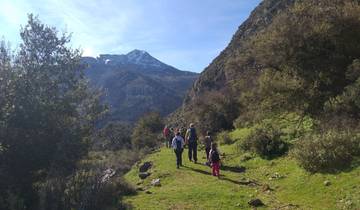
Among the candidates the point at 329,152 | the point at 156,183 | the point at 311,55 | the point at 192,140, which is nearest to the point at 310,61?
the point at 311,55

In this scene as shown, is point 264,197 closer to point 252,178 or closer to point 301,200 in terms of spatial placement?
point 301,200

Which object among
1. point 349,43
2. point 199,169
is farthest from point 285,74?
point 199,169

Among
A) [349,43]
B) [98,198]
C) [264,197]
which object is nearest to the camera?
[98,198]

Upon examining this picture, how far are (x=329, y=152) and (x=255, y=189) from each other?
306cm

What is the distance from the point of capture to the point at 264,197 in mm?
17469

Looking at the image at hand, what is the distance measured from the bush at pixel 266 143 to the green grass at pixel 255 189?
574mm

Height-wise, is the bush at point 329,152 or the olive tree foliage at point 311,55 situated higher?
the olive tree foliage at point 311,55

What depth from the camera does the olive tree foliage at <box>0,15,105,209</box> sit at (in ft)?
55.6

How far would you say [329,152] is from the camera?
61.0ft

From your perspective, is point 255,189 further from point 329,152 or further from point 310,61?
point 310,61

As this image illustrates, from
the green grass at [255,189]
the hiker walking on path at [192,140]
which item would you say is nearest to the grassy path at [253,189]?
the green grass at [255,189]

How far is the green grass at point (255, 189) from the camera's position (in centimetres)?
1598

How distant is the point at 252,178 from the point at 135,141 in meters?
37.1

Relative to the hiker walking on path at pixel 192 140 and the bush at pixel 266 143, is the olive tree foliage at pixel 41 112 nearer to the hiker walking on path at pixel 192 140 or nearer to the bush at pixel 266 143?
the hiker walking on path at pixel 192 140
